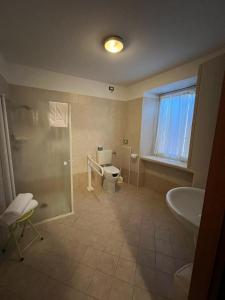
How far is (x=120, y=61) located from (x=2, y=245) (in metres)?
2.81

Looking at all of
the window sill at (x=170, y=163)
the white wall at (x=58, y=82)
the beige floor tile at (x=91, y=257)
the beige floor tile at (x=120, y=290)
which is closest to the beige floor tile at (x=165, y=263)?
the beige floor tile at (x=120, y=290)

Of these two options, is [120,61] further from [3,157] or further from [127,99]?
[3,157]

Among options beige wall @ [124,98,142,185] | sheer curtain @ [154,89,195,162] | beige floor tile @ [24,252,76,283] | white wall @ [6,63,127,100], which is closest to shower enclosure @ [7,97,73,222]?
white wall @ [6,63,127,100]

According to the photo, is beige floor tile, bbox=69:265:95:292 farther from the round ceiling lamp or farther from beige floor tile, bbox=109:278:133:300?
the round ceiling lamp

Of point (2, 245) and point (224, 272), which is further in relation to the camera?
point (2, 245)

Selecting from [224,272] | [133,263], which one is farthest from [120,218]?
[224,272]

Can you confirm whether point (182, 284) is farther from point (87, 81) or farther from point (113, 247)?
Result: point (87, 81)

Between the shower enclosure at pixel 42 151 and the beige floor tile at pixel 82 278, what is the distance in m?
1.00

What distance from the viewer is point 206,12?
116 centimetres

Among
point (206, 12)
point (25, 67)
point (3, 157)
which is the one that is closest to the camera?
point (206, 12)

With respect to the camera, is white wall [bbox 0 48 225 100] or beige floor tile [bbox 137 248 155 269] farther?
white wall [bbox 0 48 225 100]

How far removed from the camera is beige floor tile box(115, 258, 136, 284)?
1.29m

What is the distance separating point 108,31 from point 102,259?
242cm

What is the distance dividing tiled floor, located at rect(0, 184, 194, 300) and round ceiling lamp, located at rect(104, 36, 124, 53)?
2338mm
